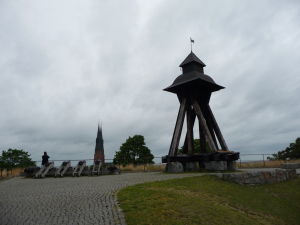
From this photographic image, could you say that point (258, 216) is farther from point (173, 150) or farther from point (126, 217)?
point (173, 150)

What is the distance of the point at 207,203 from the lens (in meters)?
8.49

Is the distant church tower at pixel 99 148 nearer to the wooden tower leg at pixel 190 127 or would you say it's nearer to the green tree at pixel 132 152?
the green tree at pixel 132 152

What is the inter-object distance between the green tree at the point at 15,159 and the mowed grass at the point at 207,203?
894 inches

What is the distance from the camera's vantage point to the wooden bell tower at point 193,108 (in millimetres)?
17938

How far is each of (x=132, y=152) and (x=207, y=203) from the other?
85.1 ft

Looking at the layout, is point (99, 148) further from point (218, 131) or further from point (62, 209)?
point (62, 209)

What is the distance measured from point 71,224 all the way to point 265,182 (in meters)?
11.4

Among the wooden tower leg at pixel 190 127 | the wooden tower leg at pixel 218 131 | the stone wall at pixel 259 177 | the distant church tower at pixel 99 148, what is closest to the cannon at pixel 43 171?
the wooden tower leg at pixel 190 127

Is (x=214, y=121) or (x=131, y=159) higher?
(x=214, y=121)

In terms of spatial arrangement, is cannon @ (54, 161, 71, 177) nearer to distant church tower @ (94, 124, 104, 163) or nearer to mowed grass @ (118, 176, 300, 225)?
mowed grass @ (118, 176, 300, 225)

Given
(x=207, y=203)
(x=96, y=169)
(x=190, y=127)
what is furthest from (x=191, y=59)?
(x=207, y=203)

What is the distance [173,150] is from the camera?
18125mm

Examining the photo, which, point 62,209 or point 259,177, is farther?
point 259,177

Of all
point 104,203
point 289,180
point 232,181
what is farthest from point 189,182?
point 289,180
